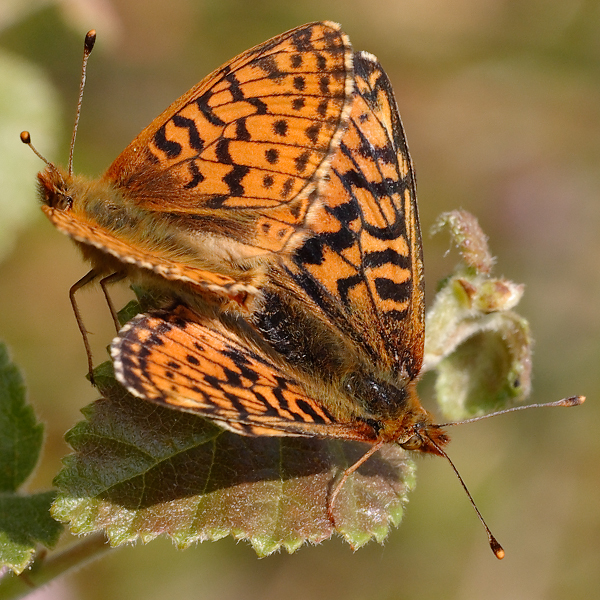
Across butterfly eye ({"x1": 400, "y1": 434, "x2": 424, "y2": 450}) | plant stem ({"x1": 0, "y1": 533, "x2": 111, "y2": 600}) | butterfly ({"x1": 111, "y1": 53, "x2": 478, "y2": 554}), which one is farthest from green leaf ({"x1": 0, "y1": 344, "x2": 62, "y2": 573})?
butterfly eye ({"x1": 400, "y1": 434, "x2": 424, "y2": 450})

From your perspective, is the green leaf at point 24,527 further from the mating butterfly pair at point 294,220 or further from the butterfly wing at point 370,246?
the butterfly wing at point 370,246

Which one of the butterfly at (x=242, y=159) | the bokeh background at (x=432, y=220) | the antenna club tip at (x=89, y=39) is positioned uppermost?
the antenna club tip at (x=89, y=39)

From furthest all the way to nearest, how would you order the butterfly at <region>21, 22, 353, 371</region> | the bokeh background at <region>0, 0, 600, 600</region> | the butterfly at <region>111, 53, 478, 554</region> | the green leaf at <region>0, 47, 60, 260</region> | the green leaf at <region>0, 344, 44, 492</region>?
the bokeh background at <region>0, 0, 600, 600</region> → the green leaf at <region>0, 47, 60, 260</region> → the green leaf at <region>0, 344, 44, 492</region> → the butterfly at <region>21, 22, 353, 371</region> → the butterfly at <region>111, 53, 478, 554</region>

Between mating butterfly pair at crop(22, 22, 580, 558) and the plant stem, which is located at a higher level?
mating butterfly pair at crop(22, 22, 580, 558)

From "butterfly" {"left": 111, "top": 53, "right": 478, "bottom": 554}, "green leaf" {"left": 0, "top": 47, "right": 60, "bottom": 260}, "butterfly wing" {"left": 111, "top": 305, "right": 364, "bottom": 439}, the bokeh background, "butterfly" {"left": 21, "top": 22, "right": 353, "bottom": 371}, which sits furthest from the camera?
the bokeh background

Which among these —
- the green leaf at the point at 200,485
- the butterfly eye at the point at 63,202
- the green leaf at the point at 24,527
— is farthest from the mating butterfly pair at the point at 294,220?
the green leaf at the point at 24,527

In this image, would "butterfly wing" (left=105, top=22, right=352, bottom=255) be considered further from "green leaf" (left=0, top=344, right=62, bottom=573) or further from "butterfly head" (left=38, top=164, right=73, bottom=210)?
"green leaf" (left=0, top=344, right=62, bottom=573)
